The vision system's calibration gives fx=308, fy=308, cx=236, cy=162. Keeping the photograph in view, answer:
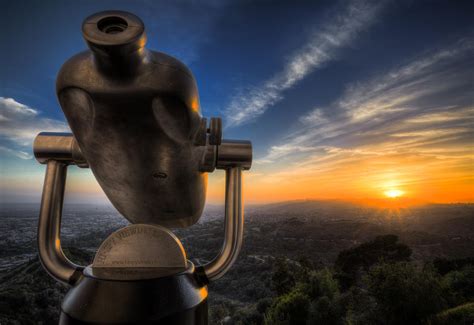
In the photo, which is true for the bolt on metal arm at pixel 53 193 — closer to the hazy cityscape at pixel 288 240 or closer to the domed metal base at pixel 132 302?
the domed metal base at pixel 132 302

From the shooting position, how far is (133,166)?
994 millimetres

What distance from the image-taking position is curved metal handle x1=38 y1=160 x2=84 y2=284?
116 centimetres

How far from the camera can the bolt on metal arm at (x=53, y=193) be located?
121cm

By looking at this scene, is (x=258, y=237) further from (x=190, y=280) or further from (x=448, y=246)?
(x=190, y=280)

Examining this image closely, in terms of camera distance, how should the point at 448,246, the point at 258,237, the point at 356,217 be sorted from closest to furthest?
the point at 448,246 → the point at 258,237 → the point at 356,217

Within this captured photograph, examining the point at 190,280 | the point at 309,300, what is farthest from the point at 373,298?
the point at 190,280

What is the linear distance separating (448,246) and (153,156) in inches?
1994

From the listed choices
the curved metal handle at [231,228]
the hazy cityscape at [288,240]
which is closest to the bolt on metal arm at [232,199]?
the curved metal handle at [231,228]

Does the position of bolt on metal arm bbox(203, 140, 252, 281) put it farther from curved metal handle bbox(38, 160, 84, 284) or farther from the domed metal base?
curved metal handle bbox(38, 160, 84, 284)

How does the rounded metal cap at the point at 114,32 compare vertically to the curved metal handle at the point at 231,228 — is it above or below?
above

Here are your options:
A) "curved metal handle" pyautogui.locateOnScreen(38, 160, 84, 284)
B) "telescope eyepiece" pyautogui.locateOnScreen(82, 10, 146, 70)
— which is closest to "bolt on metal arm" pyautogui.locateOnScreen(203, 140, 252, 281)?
"curved metal handle" pyautogui.locateOnScreen(38, 160, 84, 284)

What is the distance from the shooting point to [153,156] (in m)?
0.95

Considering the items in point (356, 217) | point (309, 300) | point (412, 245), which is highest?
point (356, 217)

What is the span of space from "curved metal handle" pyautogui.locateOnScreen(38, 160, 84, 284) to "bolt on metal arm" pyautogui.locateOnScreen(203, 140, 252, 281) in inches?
20.8
